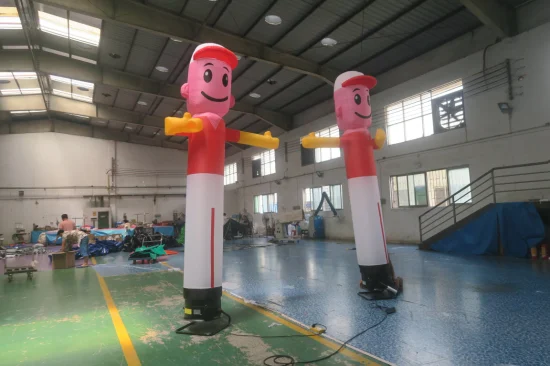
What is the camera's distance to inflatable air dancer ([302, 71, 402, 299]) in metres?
4.73

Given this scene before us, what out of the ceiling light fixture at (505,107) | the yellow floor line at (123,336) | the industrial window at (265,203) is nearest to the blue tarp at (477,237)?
the ceiling light fixture at (505,107)

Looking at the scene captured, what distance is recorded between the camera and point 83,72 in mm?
13484

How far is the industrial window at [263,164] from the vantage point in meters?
20.0

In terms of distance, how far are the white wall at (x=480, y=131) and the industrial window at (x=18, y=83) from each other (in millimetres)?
14575

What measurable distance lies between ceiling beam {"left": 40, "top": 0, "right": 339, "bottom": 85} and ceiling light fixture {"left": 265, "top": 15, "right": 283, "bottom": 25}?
1.43m

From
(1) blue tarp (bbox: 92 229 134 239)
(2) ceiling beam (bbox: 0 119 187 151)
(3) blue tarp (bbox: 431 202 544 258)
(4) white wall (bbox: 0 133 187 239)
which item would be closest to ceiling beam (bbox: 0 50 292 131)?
(1) blue tarp (bbox: 92 229 134 239)

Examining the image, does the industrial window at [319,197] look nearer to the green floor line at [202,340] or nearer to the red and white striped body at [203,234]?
the green floor line at [202,340]

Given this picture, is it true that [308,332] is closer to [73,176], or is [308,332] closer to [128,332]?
[128,332]

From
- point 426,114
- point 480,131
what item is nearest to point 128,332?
point 480,131

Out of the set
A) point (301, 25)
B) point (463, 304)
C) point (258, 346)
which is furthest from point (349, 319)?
point (301, 25)

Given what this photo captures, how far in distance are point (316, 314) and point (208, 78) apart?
3.29m

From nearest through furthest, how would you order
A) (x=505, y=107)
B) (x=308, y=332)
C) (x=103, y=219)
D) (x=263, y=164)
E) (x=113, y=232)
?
1. (x=308, y=332)
2. (x=505, y=107)
3. (x=113, y=232)
4. (x=263, y=164)
5. (x=103, y=219)

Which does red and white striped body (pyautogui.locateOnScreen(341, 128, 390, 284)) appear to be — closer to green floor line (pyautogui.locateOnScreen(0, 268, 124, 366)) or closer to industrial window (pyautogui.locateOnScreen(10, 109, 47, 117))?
green floor line (pyautogui.locateOnScreen(0, 268, 124, 366))

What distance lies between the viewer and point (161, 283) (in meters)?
6.51
